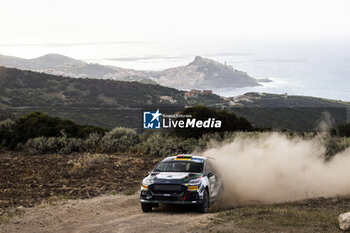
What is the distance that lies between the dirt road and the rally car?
37 cm

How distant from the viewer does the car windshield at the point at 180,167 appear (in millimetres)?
13242

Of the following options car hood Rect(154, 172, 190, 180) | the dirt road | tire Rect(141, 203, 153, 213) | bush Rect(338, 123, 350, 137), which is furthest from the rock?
bush Rect(338, 123, 350, 137)

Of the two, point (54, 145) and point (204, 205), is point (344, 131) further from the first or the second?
point (204, 205)

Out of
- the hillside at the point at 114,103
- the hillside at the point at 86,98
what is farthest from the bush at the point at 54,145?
the hillside at the point at 86,98

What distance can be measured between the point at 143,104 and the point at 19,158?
233 ft

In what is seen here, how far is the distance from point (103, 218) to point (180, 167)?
2.93m

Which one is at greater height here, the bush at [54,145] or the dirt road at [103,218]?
the dirt road at [103,218]

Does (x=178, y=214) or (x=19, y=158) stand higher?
(x=178, y=214)

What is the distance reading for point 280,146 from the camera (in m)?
19.7

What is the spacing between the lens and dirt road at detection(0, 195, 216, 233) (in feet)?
34.1

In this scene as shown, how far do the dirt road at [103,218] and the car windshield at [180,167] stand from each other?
1.14m

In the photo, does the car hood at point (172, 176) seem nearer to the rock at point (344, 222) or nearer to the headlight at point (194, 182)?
the headlight at point (194, 182)

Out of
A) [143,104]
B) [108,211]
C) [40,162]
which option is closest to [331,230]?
[108,211]

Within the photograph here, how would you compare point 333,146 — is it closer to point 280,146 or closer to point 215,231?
point 280,146
